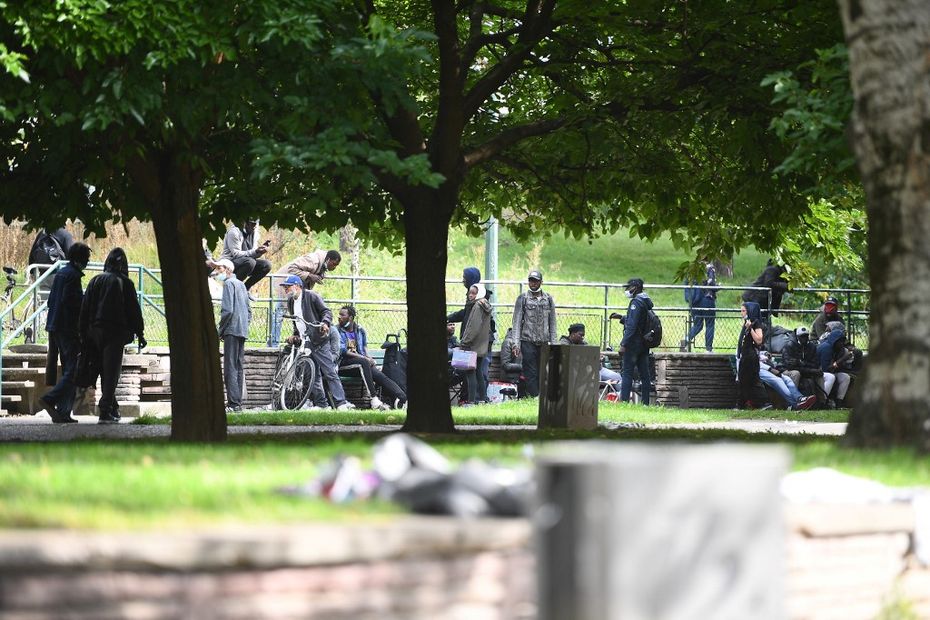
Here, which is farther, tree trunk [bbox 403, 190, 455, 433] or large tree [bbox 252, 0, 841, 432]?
tree trunk [bbox 403, 190, 455, 433]

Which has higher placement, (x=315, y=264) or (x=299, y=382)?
(x=315, y=264)

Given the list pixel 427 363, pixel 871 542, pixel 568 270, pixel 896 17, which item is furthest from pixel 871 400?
pixel 568 270

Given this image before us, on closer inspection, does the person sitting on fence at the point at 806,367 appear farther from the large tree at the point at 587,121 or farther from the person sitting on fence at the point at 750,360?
the large tree at the point at 587,121

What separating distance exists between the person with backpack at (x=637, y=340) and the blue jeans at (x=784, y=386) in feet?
6.63

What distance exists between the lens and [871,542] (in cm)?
630

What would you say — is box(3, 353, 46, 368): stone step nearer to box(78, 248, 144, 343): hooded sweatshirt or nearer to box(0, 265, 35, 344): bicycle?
box(0, 265, 35, 344): bicycle

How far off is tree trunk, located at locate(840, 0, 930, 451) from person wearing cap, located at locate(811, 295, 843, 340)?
59.7 feet

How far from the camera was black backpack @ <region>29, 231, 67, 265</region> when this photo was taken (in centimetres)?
2430

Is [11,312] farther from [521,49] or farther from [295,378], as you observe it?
[521,49]

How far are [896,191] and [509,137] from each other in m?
7.30

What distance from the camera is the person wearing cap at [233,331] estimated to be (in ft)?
69.7

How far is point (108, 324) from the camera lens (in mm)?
18484

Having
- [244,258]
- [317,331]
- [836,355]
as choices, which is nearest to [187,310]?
[317,331]

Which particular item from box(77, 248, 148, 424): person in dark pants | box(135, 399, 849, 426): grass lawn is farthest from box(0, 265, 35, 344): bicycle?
box(77, 248, 148, 424): person in dark pants
